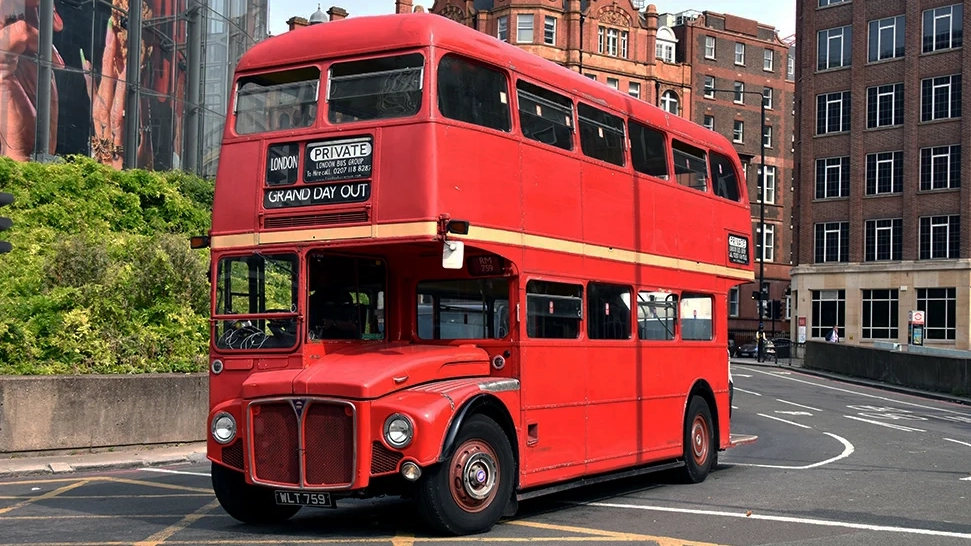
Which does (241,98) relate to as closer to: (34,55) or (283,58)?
(283,58)

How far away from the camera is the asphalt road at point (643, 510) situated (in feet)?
33.4

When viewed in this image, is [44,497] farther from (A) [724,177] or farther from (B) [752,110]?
(B) [752,110]

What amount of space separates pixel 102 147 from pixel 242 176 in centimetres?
2424

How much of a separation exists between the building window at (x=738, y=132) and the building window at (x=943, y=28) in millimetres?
29962

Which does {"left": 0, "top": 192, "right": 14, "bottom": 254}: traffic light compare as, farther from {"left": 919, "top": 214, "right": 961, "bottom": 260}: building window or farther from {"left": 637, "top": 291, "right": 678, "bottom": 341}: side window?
{"left": 919, "top": 214, "right": 961, "bottom": 260}: building window

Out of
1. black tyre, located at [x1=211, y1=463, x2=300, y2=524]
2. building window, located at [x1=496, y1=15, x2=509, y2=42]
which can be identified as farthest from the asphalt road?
building window, located at [x1=496, y1=15, x2=509, y2=42]

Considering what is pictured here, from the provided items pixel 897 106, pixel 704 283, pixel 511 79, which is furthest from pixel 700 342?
pixel 897 106

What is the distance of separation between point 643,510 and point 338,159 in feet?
15.6

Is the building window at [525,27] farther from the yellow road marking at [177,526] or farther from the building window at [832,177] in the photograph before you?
the yellow road marking at [177,526]

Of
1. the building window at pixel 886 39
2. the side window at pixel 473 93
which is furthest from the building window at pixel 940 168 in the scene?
the side window at pixel 473 93

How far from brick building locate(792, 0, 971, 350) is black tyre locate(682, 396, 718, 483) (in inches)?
1844

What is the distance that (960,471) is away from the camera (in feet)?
53.8

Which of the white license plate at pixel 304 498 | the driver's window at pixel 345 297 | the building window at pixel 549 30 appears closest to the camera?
the white license plate at pixel 304 498

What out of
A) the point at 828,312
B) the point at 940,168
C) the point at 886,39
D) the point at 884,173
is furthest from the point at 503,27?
the point at 940,168
